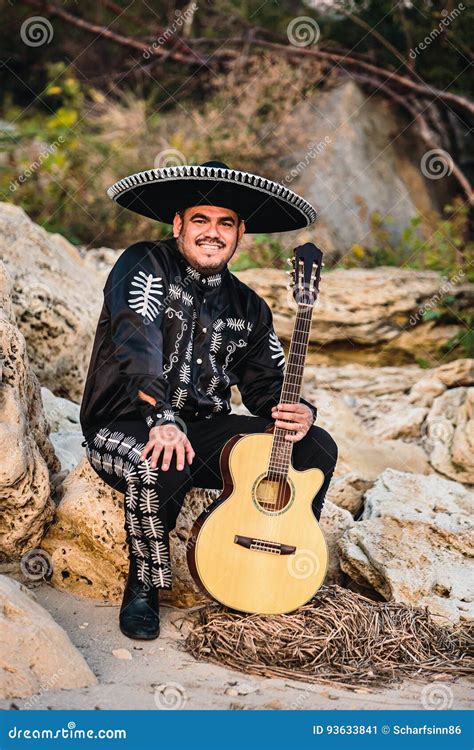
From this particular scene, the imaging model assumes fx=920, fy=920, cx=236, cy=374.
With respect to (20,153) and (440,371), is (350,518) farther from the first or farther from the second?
(20,153)

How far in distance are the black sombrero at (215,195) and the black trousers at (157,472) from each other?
0.95 metres

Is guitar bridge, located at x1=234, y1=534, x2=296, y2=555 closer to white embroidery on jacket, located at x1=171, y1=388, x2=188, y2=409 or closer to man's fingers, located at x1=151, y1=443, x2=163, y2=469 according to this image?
man's fingers, located at x1=151, y1=443, x2=163, y2=469

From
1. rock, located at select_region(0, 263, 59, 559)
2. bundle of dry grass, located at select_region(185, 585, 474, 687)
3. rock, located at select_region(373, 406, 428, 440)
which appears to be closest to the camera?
bundle of dry grass, located at select_region(185, 585, 474, 687)

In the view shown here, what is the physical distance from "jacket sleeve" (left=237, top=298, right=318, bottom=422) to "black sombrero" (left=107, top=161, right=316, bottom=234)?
43 centimetres

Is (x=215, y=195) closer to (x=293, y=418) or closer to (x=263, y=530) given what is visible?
(x=293, y=418)

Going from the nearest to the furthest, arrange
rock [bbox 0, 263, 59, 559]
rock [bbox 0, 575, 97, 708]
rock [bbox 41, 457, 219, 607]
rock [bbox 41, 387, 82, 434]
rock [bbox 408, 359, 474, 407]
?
rock [bbox 0, 575, 97, 708], rock [bbox 0, 263, 59, 559], rock [bbox 41, 457, 219, 607], rock [bbox 41, 387, 82, 434], rock [bbox 408, 359, 474, 407]

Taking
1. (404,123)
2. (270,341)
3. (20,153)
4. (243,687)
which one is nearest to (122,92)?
(20,153)

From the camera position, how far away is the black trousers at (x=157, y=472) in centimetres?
351

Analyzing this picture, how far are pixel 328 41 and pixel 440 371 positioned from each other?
4.24m

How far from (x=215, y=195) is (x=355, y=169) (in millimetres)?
5206

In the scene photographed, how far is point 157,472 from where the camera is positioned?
3490 millimetres

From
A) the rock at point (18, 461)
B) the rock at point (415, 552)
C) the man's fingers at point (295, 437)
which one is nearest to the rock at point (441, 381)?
the rock at point (415, 552)

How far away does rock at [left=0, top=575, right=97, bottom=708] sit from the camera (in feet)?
9.73

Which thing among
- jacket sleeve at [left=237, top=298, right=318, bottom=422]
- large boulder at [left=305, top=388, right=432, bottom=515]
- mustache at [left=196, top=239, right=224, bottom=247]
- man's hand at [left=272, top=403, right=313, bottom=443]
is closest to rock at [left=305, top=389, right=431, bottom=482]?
large boulder at [left=305, top=388, right=432, bottom=515]
